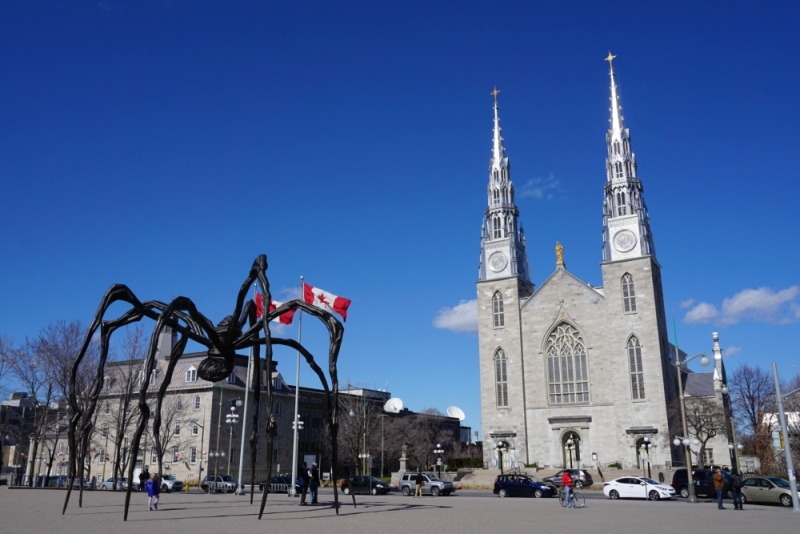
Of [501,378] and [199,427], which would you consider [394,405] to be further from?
[199,427]

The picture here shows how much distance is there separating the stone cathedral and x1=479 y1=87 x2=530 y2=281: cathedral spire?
6.0 inches

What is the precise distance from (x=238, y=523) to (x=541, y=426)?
51067 mm

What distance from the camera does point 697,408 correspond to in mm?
58125

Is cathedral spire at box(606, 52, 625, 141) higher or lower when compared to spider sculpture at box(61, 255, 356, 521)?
higher

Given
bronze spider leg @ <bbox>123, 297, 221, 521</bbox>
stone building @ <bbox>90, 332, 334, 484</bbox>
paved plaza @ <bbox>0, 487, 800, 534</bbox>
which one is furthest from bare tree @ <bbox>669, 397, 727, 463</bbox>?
bronze spider leg @ <bbox>123, 297, 221, 521</bbox>

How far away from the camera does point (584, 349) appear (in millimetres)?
64750

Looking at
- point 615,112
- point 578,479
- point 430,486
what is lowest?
point 430,486

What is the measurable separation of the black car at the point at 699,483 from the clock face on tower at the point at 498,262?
33992 millimetres

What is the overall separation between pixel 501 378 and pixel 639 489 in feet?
99.2

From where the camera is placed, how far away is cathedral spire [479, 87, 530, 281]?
228 feet

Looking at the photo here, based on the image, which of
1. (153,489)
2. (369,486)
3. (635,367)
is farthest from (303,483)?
(635,367)

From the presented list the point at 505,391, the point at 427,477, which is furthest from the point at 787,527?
the point at 505,391

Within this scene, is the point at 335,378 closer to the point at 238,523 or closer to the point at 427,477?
the point at 238,523

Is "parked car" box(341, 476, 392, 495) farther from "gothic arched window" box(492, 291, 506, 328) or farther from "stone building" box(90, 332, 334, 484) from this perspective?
"gothic arched window" box(492, 291, 506, 328)
